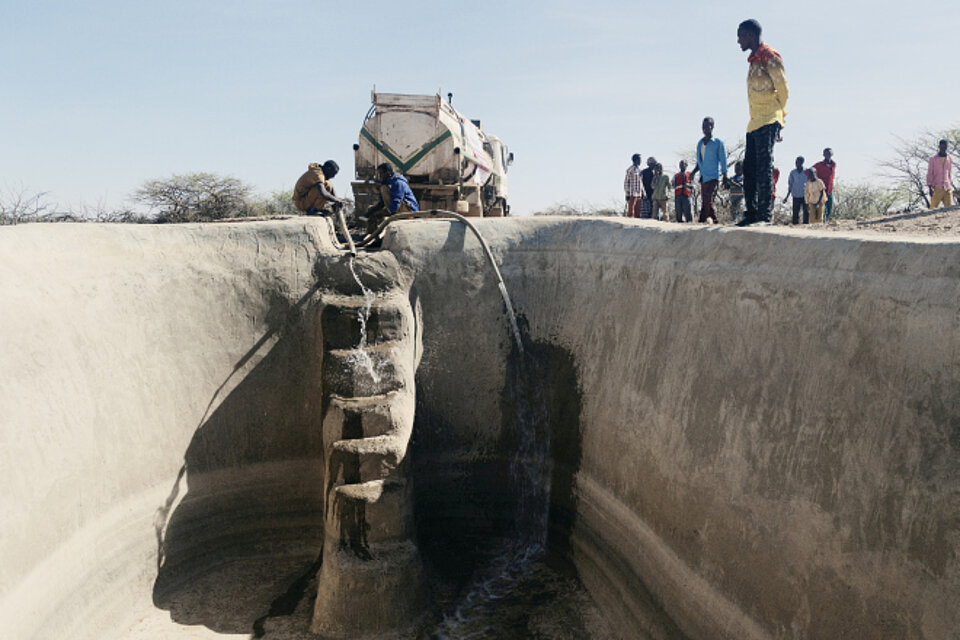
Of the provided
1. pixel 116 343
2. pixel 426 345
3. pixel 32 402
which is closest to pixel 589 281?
pixel 426 345

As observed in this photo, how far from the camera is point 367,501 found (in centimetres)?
457

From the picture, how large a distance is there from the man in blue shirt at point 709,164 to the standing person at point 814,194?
9.53 ft

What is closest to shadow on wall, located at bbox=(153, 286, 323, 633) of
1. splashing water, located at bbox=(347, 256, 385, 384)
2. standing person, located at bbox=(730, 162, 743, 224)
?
splashing water, located at bbox=(347, 256, 385, 384)

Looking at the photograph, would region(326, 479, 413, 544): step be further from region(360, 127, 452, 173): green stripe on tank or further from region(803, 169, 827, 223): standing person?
region(803, 169, 827, 223): standing person

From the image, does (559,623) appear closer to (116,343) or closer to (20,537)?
(20,537)

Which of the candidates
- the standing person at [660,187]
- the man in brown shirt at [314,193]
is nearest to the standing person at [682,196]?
the standing person at [660,187]

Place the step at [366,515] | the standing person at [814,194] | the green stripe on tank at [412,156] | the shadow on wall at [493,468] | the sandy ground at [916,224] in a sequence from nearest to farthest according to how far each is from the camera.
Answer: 1. the sandy ground at [916,224]
2. the step at [366,515]
3. the shadow on wall at [493,468]
4. the standing person at [814,194]
5. the green stripe on tank at [412,156]

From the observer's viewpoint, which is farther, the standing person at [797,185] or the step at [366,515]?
the standing person at [797,185]

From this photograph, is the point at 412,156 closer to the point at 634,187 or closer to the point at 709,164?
the point at 634,187

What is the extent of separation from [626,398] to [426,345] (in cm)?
179

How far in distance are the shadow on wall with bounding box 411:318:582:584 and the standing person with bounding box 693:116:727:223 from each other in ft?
6.17

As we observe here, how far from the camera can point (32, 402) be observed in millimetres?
3945

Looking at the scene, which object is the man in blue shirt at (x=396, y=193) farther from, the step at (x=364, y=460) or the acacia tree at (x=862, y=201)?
the acacia tree at (x=862, y=201)

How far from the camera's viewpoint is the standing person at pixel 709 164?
6.14 meters
